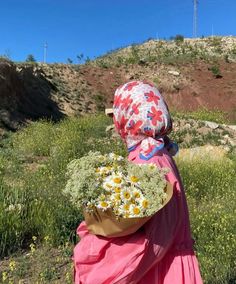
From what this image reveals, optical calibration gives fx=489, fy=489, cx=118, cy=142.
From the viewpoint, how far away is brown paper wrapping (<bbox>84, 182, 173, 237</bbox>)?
212 centimetres

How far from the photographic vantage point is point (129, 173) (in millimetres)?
2238

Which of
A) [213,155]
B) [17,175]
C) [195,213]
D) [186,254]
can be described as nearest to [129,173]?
[186,254]

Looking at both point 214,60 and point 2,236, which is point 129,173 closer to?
point 2,236

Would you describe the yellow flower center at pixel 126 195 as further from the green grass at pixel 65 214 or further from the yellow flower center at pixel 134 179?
the green grass at pixel 65 214

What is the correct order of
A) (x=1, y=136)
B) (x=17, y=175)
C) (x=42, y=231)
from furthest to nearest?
(x=1, y=136) → (x=17, y=175) → (x=42, y=231)

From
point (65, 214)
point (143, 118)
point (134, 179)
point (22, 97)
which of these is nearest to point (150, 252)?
point (134, 179)

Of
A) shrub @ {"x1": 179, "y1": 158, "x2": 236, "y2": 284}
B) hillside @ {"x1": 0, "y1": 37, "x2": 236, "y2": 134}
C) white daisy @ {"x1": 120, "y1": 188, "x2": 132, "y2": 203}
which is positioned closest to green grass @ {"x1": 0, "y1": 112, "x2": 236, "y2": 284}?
shrub @ {"x1": 179, "y1": 158, "x2": 236, "y2": 284}

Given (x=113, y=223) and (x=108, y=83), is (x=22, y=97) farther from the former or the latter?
(x=113, y=223)

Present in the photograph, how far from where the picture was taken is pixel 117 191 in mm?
2176

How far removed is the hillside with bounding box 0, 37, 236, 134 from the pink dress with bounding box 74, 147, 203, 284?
1499cm

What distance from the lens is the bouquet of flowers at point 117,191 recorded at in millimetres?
2115

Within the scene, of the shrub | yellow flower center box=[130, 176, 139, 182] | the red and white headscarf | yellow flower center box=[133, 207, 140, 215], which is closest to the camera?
yellow flower center box=[133, 207, 140, 215]

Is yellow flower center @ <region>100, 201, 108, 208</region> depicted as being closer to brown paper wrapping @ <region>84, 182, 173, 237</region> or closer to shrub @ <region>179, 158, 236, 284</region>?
brown paper wrapping @ <region>84, 182, 173, 237</region>

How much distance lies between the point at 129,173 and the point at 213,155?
10116 millimetres
